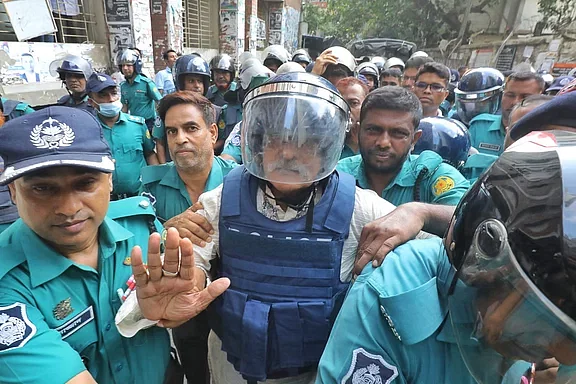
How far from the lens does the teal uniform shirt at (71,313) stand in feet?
3.34

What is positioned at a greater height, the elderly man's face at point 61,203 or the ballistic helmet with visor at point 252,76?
the ballistic helmet with visor at point 252,76

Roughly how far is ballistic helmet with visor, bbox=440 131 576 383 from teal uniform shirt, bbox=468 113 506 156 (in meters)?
3.23

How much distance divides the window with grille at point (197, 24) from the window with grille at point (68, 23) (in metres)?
4.29

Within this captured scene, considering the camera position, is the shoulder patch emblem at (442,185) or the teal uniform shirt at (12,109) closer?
the shoulder patch emblem at (442,185)

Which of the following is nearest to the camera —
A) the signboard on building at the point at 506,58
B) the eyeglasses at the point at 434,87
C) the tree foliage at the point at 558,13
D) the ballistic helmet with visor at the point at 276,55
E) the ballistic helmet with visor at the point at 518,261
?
the ballistic helmet with visor at the point at 518,261

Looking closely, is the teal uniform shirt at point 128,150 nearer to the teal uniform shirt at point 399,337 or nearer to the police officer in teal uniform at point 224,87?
the police officer in teal uniform at point 224,87

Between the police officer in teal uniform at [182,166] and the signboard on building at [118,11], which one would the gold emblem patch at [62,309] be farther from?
the signboard on building at [118,11]

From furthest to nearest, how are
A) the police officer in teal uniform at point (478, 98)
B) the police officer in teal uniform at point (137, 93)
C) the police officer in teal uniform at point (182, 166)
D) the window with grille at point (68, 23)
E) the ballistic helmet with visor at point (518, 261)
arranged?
the window with grille at point (68, 23) < the police officer in teal uniform at point (137, 93) < the police officer in teal uniform at point (478, 98) < the police officer in teal uniform at point (182, 166) < the ballistic helmet with visor at point (518, 261)

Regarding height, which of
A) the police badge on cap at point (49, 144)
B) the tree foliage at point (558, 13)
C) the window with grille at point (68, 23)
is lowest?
the police badge on cap at point (49, 144)

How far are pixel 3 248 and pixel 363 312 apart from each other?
114 cm

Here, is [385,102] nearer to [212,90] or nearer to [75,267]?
[75,267]

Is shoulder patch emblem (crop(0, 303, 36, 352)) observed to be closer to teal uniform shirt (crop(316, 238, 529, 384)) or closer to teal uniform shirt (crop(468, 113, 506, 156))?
teal uniform shirt (crop(316, 238, 529, 384))

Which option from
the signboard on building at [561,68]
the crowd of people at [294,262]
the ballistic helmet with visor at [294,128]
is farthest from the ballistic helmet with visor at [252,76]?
the signboard on building at [561,68]

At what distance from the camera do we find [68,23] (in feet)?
26.4
